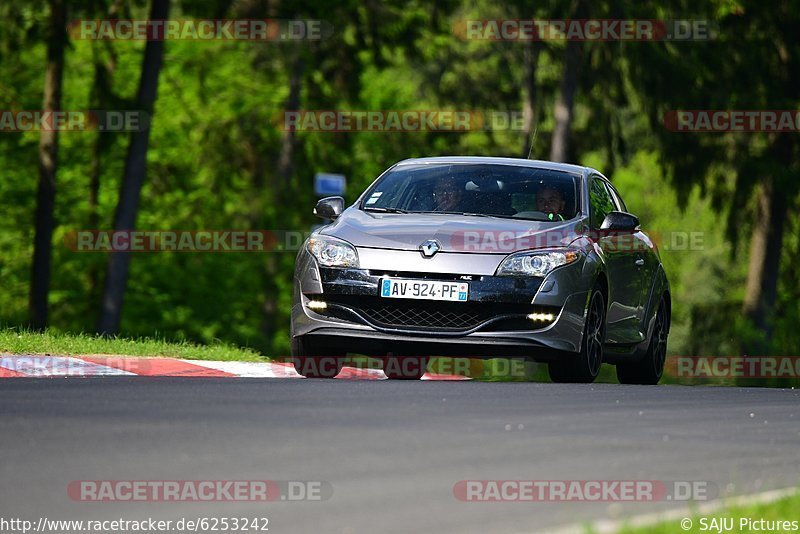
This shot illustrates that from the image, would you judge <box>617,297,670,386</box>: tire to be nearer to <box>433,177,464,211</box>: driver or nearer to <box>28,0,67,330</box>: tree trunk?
<box>433,177,464,211</box>: driver

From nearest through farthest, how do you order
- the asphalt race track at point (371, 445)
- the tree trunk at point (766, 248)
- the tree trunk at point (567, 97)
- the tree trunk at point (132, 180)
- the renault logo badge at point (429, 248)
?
1. the asphalt race track at point (371, 445)
2. the renault logo badge at point (429, 248)
3. the tree trunk at point (132, 180)
4. the tree trunk at point (567, 97)
5. the tree trunk at point (766, 248)

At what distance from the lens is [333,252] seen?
12867 millimetres

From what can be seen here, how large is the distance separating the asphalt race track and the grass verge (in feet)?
9.60

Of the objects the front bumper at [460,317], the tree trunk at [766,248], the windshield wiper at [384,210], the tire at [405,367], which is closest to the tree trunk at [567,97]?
the tree trunk at [766,248]

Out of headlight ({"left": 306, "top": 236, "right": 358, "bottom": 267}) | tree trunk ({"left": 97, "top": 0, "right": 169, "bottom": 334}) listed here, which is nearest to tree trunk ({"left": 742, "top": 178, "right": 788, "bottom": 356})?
tree trunk ({"left": 97, "top": 0, "right": 169, "bottom": 334})

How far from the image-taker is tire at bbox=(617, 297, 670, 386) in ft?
50.8

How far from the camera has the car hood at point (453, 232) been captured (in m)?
12.6

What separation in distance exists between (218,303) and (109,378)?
102ft

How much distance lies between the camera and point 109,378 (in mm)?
12000

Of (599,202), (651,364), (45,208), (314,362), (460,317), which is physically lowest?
(45,208)

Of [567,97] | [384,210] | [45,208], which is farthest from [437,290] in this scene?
[567,97]

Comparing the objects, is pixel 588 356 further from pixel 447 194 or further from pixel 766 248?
pixel 766 248

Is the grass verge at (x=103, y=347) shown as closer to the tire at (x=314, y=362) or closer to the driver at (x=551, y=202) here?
the tire at (x=314, y=362)

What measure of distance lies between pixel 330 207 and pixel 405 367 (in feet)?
5.63
